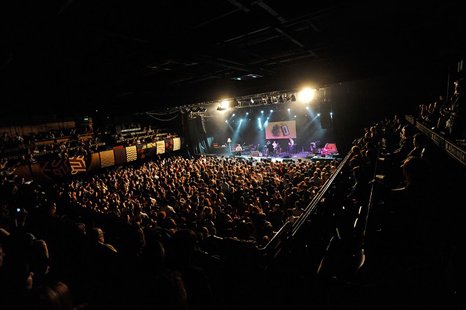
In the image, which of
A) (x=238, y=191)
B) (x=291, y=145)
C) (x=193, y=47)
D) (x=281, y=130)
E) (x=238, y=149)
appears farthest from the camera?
(x=238, y=149)

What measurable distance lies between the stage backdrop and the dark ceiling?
1713 centimetres

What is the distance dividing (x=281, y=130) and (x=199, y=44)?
2062 centimetres

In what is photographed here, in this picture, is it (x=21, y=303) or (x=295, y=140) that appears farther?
(x=295, y=140)

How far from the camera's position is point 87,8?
2844mm

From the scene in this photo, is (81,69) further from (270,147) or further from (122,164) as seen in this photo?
(270,147)

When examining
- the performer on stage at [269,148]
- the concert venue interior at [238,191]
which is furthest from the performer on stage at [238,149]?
the concert venue interior at [238,191]

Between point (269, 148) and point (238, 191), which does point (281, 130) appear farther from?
point (238, 191)

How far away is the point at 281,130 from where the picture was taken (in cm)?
2375

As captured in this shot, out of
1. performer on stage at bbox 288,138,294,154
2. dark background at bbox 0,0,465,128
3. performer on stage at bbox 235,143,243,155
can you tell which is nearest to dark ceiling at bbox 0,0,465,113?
dark background at bbox 0,0,465,128

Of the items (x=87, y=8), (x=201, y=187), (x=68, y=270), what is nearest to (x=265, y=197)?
(x=201, y=187)

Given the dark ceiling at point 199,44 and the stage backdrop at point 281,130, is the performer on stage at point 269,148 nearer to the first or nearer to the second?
the stage backdrop at point 281,130

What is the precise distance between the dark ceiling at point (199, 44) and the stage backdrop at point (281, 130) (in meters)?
17.1

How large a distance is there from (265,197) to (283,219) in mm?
1982

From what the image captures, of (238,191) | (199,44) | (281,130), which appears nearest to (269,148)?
(281,130)
